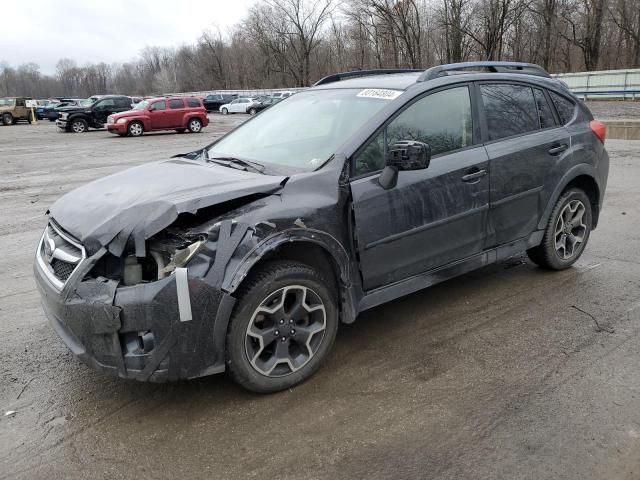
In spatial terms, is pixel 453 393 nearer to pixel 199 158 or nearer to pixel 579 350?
pixel 579 350

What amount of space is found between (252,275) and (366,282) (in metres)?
0.87

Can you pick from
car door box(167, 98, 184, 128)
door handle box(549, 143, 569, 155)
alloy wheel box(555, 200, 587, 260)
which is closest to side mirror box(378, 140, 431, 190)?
door handle box(549, 143, 569, 155)

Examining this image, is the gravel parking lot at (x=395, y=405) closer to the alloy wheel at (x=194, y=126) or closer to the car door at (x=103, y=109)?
the alloy wheel at (x=194, y=126)

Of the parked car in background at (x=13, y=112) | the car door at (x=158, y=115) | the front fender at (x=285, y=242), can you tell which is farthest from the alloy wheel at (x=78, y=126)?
the front fender at (x=285, y=242)

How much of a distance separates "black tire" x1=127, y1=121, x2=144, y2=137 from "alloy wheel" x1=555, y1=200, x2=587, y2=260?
77.6 ft

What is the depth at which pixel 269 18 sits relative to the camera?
7200cm

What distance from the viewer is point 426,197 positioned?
145 inches

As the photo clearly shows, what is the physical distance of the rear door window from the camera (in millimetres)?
4242

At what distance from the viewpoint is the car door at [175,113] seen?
26.1 metres

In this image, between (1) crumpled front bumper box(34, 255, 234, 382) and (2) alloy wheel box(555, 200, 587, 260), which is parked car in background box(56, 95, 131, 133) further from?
(1) crumpled front bumper box(34, 255, 234, 382)

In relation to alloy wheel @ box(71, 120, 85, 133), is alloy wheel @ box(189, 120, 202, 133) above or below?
below

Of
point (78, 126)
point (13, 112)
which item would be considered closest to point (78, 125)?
point (78, 126)

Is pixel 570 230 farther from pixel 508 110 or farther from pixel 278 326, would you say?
pixel 278 326

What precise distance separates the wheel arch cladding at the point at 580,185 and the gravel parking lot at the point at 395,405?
2.35ft
